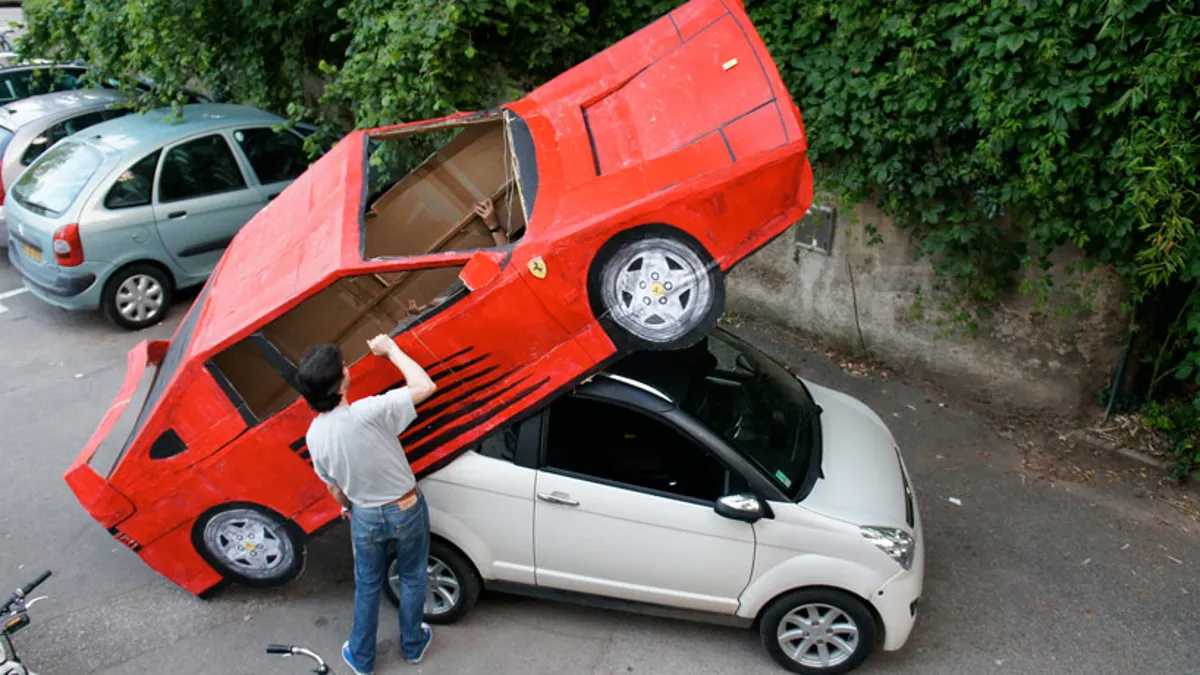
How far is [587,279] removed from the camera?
171 inches

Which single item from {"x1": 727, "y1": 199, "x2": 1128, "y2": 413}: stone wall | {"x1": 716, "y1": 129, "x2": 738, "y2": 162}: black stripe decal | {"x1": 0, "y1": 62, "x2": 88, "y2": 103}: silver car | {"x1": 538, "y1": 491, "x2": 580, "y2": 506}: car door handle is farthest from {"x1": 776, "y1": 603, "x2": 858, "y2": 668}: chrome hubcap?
{"x1": 0, "y1": 62, "x2": 88, "y2": 103}: silver car

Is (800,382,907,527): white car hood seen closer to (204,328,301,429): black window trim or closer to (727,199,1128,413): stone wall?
(727,199,1128,413): stone wall

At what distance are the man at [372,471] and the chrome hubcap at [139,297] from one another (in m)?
5.12

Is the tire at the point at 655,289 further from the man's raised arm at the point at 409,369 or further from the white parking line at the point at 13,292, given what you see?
the white parking line at the point at 13,292

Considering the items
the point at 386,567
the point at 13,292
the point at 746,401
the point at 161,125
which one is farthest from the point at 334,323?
the point at 13,292

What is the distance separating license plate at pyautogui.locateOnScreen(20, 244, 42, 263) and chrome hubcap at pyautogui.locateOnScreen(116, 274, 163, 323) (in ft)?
2.25

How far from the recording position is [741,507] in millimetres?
4152

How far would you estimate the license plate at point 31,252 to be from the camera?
26.7 feet

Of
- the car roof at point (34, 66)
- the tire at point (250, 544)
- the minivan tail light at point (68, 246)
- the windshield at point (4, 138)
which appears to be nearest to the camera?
the tire at point (250, 544)

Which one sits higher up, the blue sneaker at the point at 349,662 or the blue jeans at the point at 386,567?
the blue jeans at the point at 386,567

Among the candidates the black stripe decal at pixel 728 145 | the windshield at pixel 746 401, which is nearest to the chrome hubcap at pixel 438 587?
the windshield at pixel 746 401

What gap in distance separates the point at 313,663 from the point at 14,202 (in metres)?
6.23

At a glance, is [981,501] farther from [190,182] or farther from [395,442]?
[190,182]

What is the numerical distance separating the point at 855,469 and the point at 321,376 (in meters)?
2.59
